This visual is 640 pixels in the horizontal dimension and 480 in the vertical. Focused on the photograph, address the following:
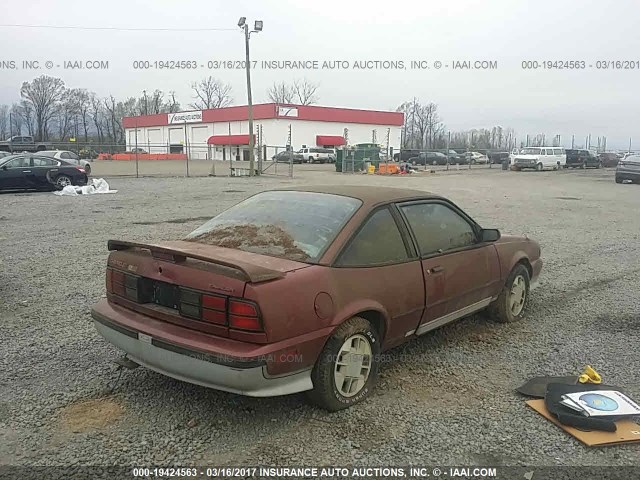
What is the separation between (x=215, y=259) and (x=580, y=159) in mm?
52873

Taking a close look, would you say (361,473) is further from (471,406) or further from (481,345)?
(481,345)

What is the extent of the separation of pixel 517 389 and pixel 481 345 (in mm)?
872

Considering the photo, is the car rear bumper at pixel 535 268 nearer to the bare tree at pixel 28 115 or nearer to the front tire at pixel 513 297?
the front tire at pixel 513 297

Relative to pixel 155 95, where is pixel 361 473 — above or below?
below

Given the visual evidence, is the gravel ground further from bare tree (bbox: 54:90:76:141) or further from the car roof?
bare tree (bbox: 54:90:76:141)

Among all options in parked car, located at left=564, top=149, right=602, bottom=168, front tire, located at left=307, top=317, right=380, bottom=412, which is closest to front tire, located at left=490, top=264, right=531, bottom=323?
front tire, located at left=307, top=317, right=380, bottom=412

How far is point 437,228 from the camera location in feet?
14.9

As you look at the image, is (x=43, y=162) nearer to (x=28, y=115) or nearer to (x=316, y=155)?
(x=316, y=155)

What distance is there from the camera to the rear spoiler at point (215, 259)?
3.10 m

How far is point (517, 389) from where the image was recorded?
12.8 ft

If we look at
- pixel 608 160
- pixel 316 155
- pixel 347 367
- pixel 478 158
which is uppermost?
pixel 316 155

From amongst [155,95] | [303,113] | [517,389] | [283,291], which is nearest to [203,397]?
[283,291]

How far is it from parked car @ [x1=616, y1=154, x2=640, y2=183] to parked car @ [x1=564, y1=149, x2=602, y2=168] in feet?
68.2

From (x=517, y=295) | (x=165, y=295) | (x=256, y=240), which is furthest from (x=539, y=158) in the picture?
(x=165, y=295)
